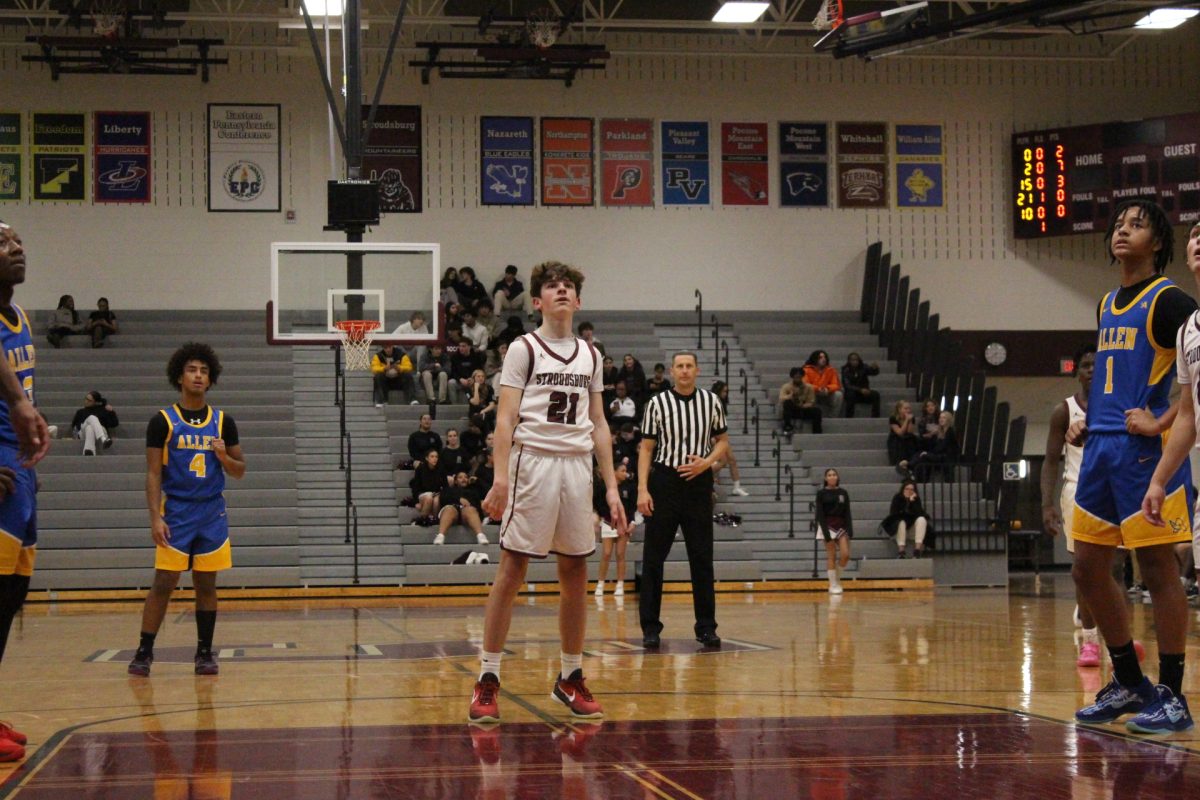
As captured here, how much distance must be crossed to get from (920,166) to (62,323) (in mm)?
15460

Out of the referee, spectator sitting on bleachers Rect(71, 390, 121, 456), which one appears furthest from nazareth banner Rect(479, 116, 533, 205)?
the referee

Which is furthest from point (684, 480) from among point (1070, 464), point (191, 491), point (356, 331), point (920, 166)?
point (920, 166)

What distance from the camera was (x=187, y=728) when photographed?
6020 mm

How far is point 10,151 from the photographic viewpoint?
2372cm

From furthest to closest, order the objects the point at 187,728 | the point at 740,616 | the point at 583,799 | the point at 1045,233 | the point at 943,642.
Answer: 1. the point at 1045,233
2. the point at 740,616
3. the point at 943,642
4. the point at 187,728
5. the point at 583,799

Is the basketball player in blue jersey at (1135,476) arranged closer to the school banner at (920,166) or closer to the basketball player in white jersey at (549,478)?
the basketball player in white jersey at (549,478)

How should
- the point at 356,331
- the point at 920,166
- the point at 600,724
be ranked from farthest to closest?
the point at 920,166, the point at 356,331, the point at 600,724

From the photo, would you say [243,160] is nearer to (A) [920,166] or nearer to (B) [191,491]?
(A) [920,166]

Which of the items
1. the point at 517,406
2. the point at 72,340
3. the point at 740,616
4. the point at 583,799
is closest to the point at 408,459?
the point at 72,340

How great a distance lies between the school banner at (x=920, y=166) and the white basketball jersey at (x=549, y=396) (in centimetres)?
2071

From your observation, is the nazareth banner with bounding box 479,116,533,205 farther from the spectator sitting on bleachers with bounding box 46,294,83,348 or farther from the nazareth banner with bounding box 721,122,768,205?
the spectator sitting on bleachers with bounding box 46,294,83,348

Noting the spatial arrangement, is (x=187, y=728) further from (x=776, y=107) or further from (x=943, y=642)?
(x=776, y=107)

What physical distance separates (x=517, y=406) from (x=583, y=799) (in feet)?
7.45

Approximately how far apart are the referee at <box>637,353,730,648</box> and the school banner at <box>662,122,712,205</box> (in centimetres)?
1611
